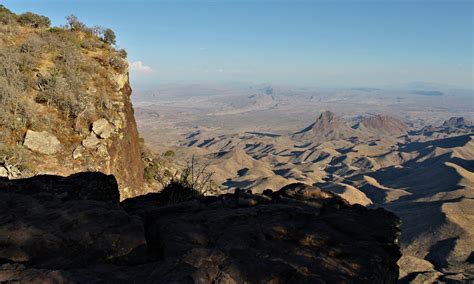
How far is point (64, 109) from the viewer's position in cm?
1669

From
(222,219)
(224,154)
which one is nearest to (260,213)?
(222,219)

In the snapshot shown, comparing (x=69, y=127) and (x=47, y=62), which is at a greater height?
(x=47, y=62)

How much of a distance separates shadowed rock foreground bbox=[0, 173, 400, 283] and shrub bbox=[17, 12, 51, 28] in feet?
62.6

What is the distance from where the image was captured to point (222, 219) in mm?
8453

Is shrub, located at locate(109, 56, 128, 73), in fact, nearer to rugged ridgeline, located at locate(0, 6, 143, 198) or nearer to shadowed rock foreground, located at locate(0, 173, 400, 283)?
rugged ridgeline, located at locate(0, 6, 143, 198)

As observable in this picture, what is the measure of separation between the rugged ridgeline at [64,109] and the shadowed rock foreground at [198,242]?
16.4ft

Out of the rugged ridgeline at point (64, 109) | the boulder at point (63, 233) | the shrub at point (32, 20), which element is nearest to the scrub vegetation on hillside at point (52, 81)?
the rugged ridgeline at point (64, 109)

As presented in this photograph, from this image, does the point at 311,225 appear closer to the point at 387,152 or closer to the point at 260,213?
the point at 260,213

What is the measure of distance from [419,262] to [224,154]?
4351 inches

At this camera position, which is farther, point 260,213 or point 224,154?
point 224,154

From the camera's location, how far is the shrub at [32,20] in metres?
25.3

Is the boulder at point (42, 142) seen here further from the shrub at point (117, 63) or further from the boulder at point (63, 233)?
the shrub at point (117, 63)

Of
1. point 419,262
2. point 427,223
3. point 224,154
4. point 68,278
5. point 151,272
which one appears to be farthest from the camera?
point 224,154

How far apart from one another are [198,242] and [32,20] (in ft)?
79.7
